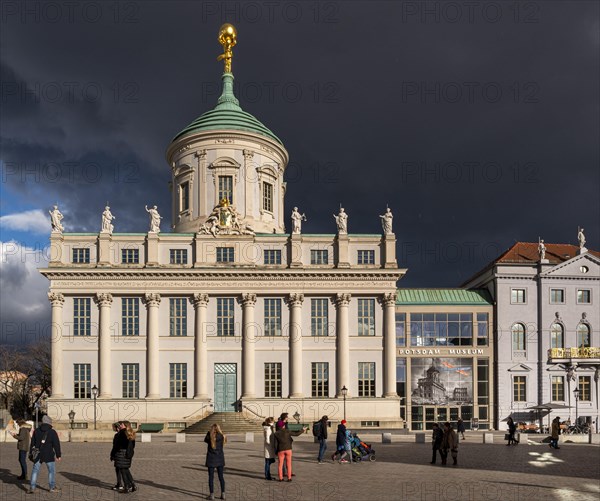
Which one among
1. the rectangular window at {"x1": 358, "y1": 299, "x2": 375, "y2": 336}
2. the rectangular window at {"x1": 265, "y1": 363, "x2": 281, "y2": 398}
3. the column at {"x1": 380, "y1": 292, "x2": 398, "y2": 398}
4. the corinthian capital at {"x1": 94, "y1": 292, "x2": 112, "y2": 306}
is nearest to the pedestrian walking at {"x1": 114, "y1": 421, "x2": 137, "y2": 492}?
the rectangular window at {"x1": 265, "y1": 363, "x2": 281, "y2": 398}

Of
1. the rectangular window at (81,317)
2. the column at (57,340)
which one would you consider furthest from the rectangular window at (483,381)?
the column at (57,340)

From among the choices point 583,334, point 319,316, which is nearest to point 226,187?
point 319,316

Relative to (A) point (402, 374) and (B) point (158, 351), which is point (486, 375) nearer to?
(A) point (402, 374)

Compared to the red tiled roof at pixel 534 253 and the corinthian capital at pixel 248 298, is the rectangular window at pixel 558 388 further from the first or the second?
the corinthian capital at pixel 248 298

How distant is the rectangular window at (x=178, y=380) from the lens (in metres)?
60.0

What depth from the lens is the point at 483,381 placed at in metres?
65.5

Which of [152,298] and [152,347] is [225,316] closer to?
[152,298]

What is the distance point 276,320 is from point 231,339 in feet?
13.2

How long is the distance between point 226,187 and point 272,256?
9.42 m

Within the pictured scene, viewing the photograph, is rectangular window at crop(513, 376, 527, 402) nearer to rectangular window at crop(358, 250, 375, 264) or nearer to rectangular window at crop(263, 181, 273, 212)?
rectangular window at crop(358, 250, 375, 264)

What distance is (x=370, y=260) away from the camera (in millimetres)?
62219

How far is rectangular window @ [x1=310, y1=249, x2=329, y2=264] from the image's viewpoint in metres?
61.9

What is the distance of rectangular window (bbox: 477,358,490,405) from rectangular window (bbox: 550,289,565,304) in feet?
27.1

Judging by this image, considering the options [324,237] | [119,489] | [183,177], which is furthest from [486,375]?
[119,489]
